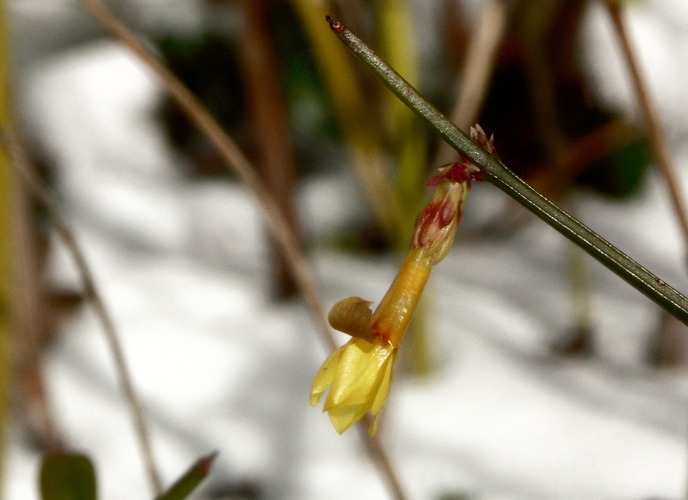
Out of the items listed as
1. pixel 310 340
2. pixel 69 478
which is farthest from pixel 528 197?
pixel 310 340

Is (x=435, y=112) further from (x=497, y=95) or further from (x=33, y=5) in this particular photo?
(x=33, y=5)

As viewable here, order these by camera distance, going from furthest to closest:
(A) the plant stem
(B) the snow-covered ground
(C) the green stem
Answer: (B) the snow-covered ground, (A) the plant stem, (C) the green stem

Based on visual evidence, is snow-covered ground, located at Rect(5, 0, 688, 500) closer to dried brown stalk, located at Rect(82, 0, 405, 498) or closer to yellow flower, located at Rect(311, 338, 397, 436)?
dried brown stalk, located at Rect(82, 0, 405, 498)

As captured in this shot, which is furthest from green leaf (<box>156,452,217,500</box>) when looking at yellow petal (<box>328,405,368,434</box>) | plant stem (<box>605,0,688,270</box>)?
plant stem (<box>605,0,688,270</box>)

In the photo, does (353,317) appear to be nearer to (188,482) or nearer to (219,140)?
(188,482)

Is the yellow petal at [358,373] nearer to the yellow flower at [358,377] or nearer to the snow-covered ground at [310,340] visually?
the yellow flower at [358,377]

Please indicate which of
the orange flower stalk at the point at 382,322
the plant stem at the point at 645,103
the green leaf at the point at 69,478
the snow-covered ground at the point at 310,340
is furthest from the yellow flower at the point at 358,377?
the snow-covered ground at the point at 310,340
